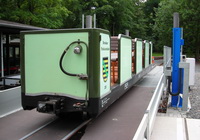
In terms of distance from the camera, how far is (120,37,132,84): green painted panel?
24.9ft

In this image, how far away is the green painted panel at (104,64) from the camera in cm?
548

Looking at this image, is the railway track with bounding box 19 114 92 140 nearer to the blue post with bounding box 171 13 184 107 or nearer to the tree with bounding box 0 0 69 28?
the blue post with bounding box 171 13 184 107

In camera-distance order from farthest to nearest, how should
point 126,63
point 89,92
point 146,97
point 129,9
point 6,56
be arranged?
point 129,9 < point 6,56 < point 146,97 < point 126,63 < point 89,92

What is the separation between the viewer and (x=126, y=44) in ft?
27.3

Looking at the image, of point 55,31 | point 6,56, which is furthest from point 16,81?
point 55,31

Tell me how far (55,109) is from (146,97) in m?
4.81

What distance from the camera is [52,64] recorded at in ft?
18.5

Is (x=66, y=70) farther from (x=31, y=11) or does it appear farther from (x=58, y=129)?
(x=31, y=11)

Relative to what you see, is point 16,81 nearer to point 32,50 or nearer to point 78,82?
point 32,50

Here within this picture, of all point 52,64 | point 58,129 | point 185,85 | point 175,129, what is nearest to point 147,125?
point 175,129

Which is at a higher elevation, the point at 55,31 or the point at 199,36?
the point at 199,36

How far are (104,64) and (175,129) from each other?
2279 millimetres

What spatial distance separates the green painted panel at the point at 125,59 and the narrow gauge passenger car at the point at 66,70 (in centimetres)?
160

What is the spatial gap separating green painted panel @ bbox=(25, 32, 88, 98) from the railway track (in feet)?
2.88
